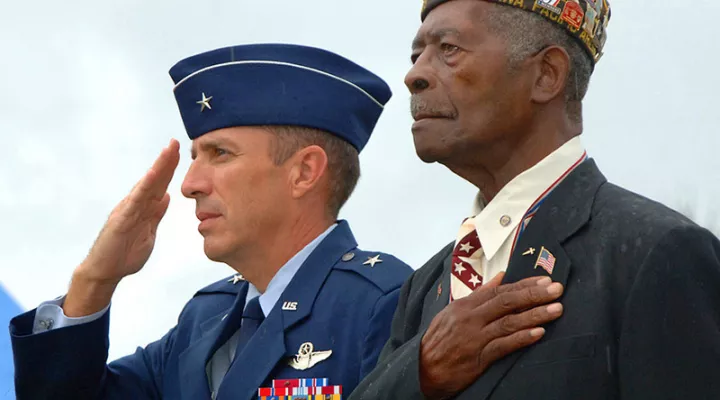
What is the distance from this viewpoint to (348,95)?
5.56 m

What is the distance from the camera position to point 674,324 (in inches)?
128

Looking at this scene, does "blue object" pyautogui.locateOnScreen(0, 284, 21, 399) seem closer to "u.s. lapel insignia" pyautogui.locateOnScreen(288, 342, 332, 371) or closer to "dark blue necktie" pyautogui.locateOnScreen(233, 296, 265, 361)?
"dark blue necktie" pyautogui.locateOnScreen(233, 296, 265, 361)

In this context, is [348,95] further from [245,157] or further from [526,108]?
[526,108]

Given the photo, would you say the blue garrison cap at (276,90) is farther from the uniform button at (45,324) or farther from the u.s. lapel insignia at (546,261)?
the u.s. lapel insignia at (546,261)

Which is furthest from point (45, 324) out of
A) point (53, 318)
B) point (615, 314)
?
point (615, 314)

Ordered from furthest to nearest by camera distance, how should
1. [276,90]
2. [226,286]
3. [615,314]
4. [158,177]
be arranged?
1. [226,286]
2. [276,90]
3. [158,177]
4. [615,314]

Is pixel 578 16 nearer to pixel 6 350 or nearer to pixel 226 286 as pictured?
pixel 226 286

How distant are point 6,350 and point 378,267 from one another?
365cm

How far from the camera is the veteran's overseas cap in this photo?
411 centimetres

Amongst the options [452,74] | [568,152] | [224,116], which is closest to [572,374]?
[568,152]

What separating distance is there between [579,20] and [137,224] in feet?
7.66

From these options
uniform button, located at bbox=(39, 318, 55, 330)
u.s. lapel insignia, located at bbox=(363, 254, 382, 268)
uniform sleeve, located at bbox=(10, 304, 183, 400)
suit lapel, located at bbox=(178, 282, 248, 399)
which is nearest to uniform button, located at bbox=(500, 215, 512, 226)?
u.s. lapel insignia, located at bbox=(363, 254, 382, 268)

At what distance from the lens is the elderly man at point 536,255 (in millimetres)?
3303

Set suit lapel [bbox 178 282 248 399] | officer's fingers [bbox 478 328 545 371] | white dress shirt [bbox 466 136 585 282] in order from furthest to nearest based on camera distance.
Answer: suit lapel [bbox 178 282 248 399] < white dress shirt [bbox 466 136 585 282] < officer's fingers [bbox 478 328 545 371]
